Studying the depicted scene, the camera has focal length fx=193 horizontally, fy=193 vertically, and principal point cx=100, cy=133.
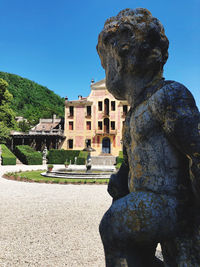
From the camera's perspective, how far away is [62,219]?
16.7 ft

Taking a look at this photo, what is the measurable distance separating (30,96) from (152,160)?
85843 mm

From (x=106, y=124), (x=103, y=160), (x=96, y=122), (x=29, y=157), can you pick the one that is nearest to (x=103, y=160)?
(x=103, y=160)

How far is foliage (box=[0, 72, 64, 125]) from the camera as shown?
236 feet

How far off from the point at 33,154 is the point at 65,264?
2443cm

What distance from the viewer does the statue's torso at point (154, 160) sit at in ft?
3.50

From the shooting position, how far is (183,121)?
952mm

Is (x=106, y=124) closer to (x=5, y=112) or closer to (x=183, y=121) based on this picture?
(x=5, y=112)

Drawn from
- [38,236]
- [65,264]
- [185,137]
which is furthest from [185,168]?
[38,236]

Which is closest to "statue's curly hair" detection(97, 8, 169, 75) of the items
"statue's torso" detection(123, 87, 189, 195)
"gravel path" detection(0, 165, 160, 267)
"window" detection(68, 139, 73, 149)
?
"statue's torso" detection(123, 87, 189, 195)

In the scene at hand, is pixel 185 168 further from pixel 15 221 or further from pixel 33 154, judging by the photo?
pixel 33 154

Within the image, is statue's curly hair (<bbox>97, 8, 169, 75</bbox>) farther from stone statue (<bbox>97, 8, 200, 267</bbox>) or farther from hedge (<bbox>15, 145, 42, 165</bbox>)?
hedge (<bbox>15, 145, 42, 165</bbox>)

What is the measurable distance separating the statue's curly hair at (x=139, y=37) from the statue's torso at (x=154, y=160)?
1.04ft

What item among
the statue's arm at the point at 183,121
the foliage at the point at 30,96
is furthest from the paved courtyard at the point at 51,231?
the foliage at the point at 30,96

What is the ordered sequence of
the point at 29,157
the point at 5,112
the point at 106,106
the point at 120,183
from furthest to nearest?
the point at 106,106
the point at 5,112
the point at 29,157
the point at 120,183
